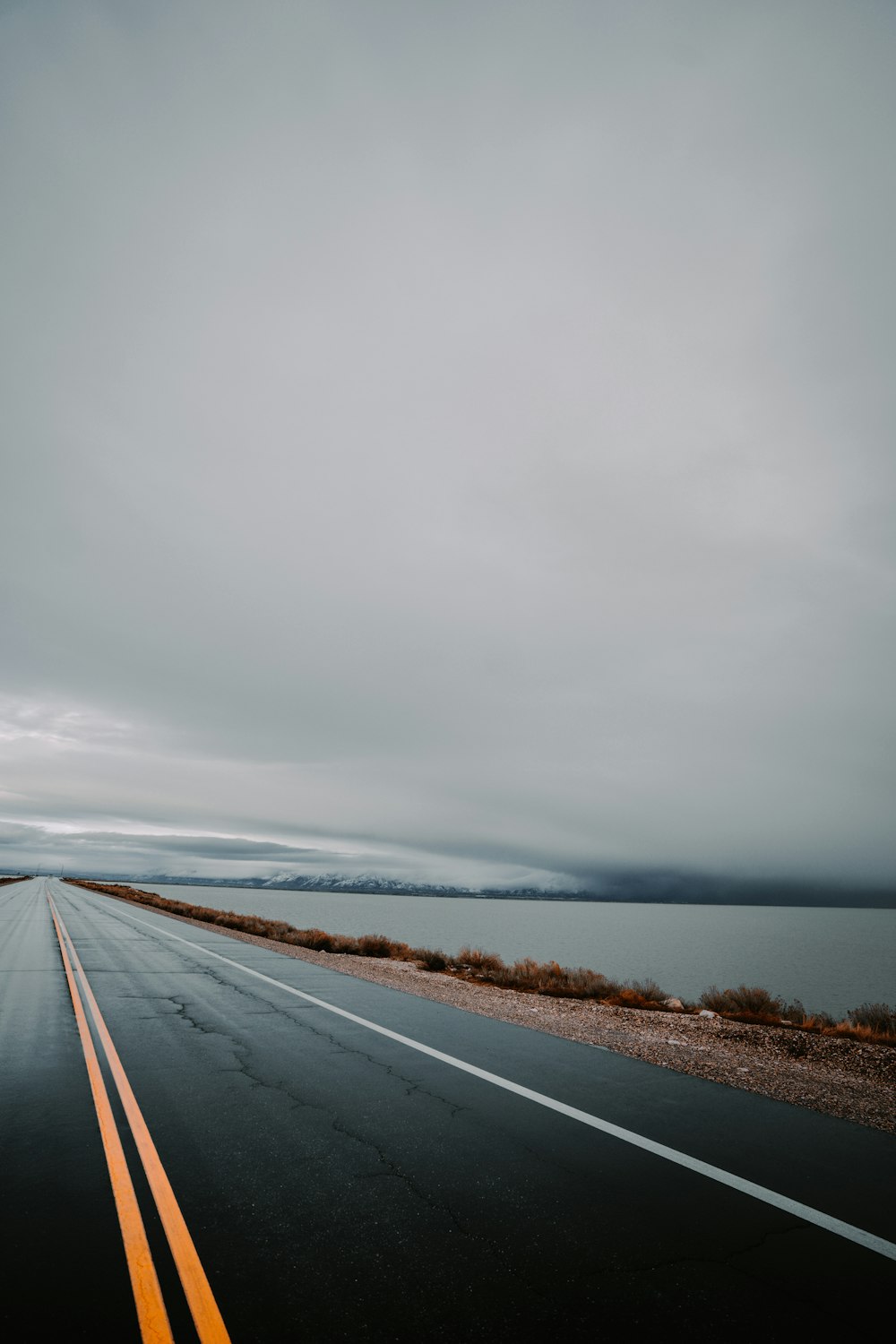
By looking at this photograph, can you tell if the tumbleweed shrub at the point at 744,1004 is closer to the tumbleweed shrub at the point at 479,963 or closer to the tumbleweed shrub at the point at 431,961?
the tumbleweed shrub at the point at 479,963

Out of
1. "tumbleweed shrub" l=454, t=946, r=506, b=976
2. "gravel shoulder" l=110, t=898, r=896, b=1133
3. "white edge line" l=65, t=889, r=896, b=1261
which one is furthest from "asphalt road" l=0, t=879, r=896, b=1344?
"tumbleweed shrub" l=454, t=946, r=506, b=976

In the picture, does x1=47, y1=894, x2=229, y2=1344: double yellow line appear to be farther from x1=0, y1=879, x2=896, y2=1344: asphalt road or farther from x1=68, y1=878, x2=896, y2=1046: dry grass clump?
x1=68, y1=878, x2=896, y2=1046: dry grass clump

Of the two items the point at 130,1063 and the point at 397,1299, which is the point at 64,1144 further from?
the point at 397,1299

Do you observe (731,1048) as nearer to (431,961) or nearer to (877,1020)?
(877,1020)

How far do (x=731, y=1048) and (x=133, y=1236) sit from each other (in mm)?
7946

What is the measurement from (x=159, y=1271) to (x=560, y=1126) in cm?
325

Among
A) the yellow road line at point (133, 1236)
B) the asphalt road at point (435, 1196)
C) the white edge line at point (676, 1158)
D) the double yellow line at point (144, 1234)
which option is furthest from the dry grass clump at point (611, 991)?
the yellow road line at point (133, 1236)

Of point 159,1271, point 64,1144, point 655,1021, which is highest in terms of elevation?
point 159,1271

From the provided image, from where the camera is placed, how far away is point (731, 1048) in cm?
861

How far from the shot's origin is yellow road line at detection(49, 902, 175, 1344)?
9.07 feet

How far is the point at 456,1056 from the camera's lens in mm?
7289

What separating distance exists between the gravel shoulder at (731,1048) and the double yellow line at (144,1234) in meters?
5.63

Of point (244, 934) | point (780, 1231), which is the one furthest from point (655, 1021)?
point (244, 934)

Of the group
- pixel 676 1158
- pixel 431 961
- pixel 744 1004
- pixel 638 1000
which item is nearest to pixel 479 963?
pixel 431 961
